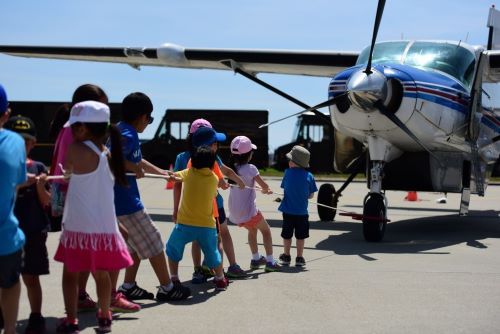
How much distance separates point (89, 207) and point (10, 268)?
66 cm

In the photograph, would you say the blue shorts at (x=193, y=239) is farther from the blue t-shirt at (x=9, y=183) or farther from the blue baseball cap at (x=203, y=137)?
the blue t-shirt at (x=9, y=183)

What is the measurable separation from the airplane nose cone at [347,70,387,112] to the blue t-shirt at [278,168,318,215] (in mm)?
1821

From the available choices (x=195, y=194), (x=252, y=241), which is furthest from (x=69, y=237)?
(x=252, y=241)

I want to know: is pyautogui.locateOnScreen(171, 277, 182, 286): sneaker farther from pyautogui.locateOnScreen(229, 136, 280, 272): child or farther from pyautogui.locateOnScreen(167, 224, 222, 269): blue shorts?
pyautogui.locateOnScreen(229, 136, 280, 272): child

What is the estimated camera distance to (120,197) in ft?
17.3

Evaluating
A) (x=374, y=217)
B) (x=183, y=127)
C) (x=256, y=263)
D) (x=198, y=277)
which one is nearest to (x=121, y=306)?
(x=198, y=277)

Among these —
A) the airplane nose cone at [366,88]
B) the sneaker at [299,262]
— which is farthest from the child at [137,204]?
the airplane nose cone at [366,88]

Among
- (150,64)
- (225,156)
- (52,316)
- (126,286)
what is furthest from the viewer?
(225,156)

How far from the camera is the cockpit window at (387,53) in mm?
10595

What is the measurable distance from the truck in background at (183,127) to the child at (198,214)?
1006 inches

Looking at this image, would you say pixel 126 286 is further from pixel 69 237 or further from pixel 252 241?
pixel 252 241

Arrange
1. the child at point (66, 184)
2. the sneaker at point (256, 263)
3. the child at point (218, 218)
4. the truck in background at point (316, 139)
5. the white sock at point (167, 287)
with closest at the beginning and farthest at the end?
the child at point (66, 184), the white sock at point (167, 287), the child at point (218, 218), the sneaker at point (256, 263), the truck in background at point (316, 139)

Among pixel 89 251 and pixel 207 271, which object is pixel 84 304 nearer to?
pixel 89 251

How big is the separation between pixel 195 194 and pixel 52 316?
1567 millimetres
